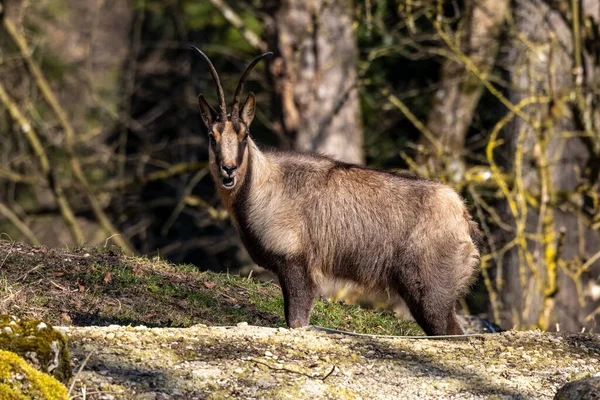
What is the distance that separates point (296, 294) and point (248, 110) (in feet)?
5.10

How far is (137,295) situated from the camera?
26.6 ft

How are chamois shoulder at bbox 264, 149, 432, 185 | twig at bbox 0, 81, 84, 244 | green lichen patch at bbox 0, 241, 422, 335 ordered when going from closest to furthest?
green lichen patch at bbox 0, 241, 422, 335 < chamois shoulder at bbox 264, 149, 432, 185 < twig at bbox 0, 81, 84, 244

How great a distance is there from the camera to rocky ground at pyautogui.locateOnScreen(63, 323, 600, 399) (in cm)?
563

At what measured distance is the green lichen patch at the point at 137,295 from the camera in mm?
7586

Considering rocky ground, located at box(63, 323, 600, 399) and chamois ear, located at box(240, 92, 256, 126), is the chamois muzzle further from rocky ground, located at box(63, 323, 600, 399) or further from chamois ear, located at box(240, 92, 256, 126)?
rocky ground, located at box(63, 323, 600, 399)

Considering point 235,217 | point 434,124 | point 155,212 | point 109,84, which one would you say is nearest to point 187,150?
point 155,212

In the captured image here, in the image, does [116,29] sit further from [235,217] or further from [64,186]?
[235,217]

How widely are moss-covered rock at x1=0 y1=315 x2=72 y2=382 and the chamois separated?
261 centimetres

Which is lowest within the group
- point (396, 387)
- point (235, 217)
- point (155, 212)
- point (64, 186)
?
point (155, 212)

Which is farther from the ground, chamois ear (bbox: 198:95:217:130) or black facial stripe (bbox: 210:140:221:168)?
chamois ear (bbox: 198:95:217:130)

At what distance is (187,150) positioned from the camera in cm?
2103

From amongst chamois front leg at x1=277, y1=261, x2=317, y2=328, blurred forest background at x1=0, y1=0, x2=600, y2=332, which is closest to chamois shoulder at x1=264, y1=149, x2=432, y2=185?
chamois front leg at x1=277, y1=261, x2=317, y2=328

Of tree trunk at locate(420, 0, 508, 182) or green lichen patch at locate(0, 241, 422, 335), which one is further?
tree trunk at locate(420, 0, 508, 182)

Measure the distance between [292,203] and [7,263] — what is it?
7.66 feet
